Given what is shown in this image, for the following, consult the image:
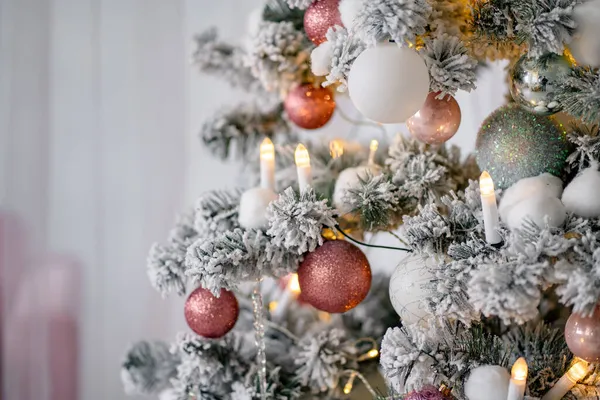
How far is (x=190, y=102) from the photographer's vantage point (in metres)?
1.46

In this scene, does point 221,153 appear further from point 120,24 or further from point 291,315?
point 120,24

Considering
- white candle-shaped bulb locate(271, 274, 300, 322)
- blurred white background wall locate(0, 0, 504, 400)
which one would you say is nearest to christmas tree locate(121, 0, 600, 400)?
white candle-shaped bulb locate(271, 274, 300, 322)

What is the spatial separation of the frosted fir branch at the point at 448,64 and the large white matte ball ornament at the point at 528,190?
0.10 meters

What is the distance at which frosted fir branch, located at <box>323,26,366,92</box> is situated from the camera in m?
0.62

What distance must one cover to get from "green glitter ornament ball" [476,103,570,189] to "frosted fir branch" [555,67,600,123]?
0.16ft

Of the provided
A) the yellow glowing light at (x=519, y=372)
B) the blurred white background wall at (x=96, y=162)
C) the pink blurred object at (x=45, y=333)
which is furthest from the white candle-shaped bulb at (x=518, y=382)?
the pink blurred object at (x=45, y=333)

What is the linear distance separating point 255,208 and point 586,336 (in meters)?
0.35

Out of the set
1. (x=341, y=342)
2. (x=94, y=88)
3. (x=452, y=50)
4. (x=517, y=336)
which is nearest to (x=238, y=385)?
(x=341, y=342)

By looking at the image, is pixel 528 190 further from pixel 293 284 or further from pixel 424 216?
pixel 293 284

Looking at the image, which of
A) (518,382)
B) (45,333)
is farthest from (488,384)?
(45,333)

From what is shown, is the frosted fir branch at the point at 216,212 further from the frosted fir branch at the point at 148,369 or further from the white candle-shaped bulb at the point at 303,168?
the frosted fir branch at the point at 148,369

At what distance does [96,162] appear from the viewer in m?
1.33

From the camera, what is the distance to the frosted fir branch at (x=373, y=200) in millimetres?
687

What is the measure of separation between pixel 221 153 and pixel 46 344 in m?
0.57
